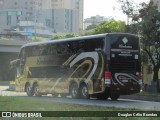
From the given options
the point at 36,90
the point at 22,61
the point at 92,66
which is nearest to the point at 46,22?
the point at 22,61

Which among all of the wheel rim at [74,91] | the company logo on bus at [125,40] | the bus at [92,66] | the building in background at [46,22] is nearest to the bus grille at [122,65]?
the bus at [92,66]

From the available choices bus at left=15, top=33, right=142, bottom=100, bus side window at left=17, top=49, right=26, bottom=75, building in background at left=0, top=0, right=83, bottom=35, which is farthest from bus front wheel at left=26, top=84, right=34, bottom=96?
building in background at left=0, top=0, right=83, bottom=35

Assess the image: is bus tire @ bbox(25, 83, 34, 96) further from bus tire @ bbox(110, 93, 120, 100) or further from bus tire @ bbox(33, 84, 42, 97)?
bus tire @ bbox(110, 93, 120, 100)

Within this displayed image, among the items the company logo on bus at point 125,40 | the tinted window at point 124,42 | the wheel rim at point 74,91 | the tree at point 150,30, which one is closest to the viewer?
the tinted window at point 124,42

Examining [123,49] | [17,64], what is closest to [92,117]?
[123,49]

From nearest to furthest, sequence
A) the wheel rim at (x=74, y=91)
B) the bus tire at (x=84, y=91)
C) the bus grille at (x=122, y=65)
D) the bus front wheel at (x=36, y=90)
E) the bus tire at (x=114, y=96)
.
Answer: the bus grille at (x=122, y=65)
the bus tire at (x=84, y=91)
the bus tire at (x=114, y=96)
the wheel rim at (x=74, y=91)
the bus front wheel at (x=36, y=90)

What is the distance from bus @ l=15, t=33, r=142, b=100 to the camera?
22391mm

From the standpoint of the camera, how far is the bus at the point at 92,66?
882 inches

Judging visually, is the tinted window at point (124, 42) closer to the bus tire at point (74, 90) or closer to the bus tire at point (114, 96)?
the bus tire at point (114, 96)

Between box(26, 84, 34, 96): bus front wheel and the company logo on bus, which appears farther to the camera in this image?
box(26, 84, 34, 96): bus front wheel

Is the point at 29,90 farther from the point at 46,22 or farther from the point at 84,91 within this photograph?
the point at 46,22

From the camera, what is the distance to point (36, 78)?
27.7 m

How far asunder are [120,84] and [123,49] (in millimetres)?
1816

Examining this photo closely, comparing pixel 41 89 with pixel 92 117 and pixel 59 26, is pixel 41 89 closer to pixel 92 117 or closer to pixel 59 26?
pixel 92 117
